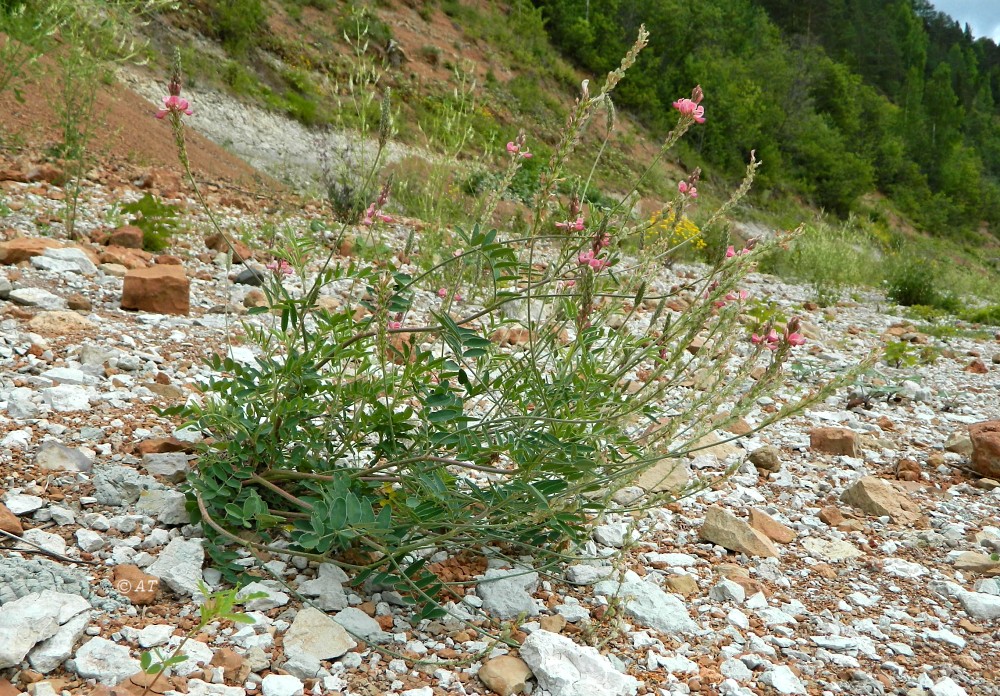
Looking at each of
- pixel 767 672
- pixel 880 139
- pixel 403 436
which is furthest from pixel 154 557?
pixel 880 139

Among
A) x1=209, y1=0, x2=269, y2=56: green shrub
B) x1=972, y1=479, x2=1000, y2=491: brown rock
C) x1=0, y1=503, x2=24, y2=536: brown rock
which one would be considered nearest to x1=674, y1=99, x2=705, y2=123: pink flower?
x1=0, y1=503, x2=24, y2=536: brown rock

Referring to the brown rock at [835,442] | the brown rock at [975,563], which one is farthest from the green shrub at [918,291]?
the brown rock at [975,563]

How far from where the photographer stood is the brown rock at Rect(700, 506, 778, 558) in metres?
2.59

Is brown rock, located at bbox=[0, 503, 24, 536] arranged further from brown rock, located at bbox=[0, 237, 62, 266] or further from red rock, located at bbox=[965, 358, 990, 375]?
red rock, located at bbox=[965, 358, 990, 375]

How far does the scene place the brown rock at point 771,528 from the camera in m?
2.77

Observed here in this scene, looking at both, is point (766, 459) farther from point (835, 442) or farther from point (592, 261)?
point (592, 261)

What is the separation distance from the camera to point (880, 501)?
121 inches

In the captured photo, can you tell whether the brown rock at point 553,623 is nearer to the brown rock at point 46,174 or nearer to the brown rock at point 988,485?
the brown rock at point 988,485

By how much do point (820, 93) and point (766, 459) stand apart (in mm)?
41704

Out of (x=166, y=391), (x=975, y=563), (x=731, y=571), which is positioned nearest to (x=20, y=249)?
(x=166, y=391)

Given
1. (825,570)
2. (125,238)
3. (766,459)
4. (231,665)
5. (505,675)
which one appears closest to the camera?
(231,665)

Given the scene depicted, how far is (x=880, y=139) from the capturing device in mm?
40594

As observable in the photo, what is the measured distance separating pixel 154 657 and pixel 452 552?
Result: 2.80 ft

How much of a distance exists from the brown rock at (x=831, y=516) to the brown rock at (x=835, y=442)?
67 cm
